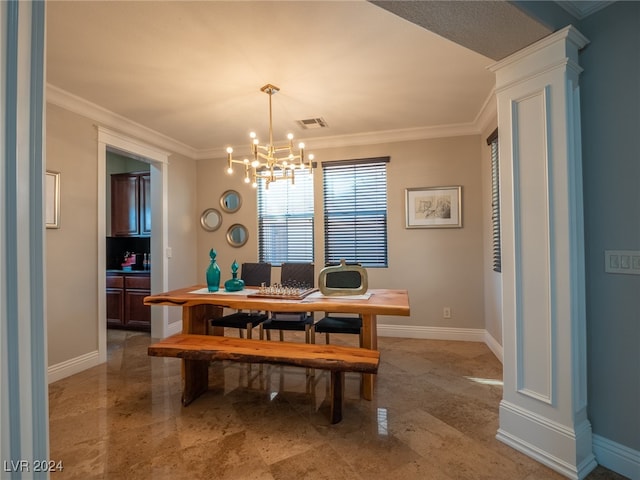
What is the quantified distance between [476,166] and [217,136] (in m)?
3.16

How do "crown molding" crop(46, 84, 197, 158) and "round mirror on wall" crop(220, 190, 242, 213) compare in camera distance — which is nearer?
"crown molding" crop(46, 84, 197, 158)

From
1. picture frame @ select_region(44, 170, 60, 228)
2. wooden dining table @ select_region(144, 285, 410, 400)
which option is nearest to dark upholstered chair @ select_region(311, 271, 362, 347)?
wooden dining table @ select_region(144, 285, 410, 400)

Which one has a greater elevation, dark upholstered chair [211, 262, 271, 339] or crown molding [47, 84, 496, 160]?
crown molding [47, 84, 496, 160]

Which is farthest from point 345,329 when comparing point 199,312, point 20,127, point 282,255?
point 20,127

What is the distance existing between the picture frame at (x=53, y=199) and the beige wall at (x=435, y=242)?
9.30 feet

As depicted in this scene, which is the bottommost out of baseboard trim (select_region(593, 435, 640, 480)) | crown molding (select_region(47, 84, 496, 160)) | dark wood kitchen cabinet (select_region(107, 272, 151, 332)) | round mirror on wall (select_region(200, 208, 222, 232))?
baseboard trim (select_region(593, 435, 640, 480))

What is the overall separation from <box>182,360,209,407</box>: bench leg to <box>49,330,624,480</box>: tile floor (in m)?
0.07

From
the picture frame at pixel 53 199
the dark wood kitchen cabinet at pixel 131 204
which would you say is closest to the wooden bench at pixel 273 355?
the picture frame at pixel 53 199

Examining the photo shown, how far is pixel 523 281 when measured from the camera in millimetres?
1922

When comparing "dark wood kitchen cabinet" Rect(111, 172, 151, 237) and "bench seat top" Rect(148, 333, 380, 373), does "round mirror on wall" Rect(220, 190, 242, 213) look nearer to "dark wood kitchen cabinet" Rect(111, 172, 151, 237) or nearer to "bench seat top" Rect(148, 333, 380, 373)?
"dark wood kitchen cabinet" Rect(111, 172, 151, 237)

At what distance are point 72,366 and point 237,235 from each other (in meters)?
2.34

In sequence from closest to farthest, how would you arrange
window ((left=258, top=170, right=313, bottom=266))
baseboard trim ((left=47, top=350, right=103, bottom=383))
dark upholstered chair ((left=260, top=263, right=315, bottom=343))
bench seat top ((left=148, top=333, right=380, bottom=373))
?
bench seat top ((left=148, top=333, right=380, bottom=373)) → baseboard trim ((left=47, top=350, right=103, bottom=383)) → dark upholstered chair ((left=260, top=263, right=315, bottom=343)) → window ((left=258, top=170, right=313, bottom=266))

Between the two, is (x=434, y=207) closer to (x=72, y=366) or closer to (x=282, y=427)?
(x=282, y=427)

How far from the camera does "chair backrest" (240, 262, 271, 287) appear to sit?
3.64m
